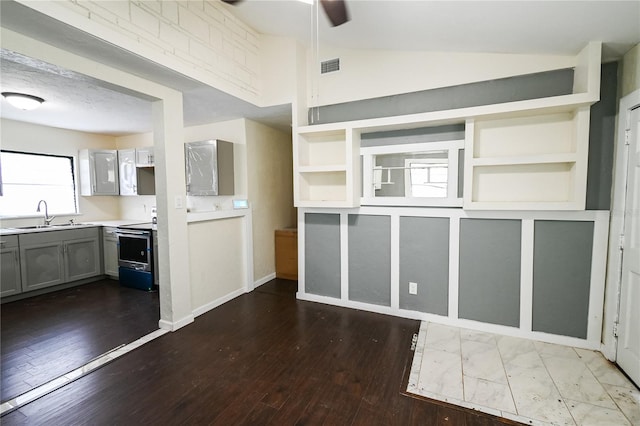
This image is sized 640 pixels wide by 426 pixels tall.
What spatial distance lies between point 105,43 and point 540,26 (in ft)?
10.3

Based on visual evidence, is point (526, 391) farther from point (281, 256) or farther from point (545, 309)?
point (281, 256)

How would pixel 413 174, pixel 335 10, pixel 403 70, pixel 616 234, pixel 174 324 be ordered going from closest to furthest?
pixel 335 10
pixel 616 234
pixel 174 324
pixel 403 70
pixel 413 174

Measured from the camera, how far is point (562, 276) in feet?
8.29

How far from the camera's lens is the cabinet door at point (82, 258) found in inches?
162

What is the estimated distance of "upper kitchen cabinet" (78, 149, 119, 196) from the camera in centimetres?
480

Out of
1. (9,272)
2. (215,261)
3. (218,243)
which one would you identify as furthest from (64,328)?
(218,243)

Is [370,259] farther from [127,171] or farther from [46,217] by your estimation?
[46,217]

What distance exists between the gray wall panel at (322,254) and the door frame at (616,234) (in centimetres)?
251

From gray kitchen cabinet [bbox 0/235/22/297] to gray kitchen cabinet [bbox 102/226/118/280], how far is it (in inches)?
40.2

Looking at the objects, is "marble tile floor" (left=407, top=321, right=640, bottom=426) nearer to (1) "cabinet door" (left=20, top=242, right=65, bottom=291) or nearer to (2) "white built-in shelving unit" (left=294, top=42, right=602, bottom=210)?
(2) "white built-in shelving unit" (left=294, top=42, right=602, bottom=210)

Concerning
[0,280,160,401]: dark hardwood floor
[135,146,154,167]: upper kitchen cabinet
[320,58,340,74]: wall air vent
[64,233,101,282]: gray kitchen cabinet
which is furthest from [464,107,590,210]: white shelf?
[64,233,101,282]: gray kitchen cabinet

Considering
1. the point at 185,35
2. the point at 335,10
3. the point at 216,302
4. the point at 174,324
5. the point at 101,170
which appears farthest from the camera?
the point at 101,170

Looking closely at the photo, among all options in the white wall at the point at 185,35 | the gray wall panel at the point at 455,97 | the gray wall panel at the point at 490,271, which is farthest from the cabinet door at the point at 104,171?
the gray wall panel at the point at 490,271

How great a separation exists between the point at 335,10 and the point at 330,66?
1830 millimetres
